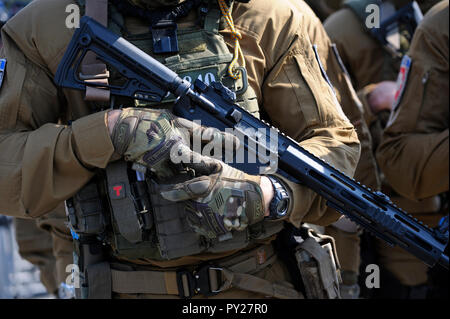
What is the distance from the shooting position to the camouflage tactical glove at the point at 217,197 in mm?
2021

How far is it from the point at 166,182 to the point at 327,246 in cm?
80

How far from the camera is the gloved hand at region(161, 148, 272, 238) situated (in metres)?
2.02

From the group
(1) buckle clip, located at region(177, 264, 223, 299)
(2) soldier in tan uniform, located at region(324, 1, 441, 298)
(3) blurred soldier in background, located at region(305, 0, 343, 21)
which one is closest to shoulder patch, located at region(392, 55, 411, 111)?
(2) soldier in tan uniform, located at region(324, 1, 441, 298)

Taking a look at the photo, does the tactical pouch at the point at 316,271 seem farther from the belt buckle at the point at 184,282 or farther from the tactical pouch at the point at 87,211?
the tactical pouch at the point at 87,211

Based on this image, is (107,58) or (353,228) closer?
(107,58)

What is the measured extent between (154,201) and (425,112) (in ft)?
5.56

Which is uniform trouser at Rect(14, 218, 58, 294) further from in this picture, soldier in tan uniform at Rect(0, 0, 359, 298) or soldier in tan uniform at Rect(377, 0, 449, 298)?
soldier in tan uniform at Rect(377, 0, 449, 298)

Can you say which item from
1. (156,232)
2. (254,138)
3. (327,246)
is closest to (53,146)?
(156,232)

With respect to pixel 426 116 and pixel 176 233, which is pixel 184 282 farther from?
pixel 426 116

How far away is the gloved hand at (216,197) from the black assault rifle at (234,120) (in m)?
0.12

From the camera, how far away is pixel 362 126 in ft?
11.4

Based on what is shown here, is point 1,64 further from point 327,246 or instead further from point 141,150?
point 327,246

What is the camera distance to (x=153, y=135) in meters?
2.08

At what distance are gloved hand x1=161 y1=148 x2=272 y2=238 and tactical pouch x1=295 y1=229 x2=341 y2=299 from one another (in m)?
0.44
